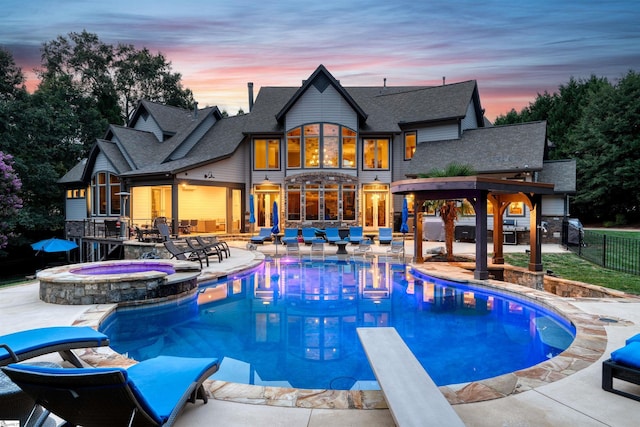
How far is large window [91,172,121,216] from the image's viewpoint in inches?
911

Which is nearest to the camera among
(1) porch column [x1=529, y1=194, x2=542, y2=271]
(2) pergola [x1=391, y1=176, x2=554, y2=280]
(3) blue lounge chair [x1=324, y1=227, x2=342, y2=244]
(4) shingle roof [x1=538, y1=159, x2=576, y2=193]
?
(2) pergola [x1=391, y1=176, x2=554, y2=280]

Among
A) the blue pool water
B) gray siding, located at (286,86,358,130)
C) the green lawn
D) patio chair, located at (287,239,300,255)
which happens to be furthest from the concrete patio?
gray siding, located at (286,86,358,130)

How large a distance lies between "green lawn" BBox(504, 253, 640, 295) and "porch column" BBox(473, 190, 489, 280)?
257 cm

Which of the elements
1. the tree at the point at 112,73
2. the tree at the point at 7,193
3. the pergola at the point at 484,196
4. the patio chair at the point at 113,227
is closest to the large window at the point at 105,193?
the patio chair at the point at 113,227

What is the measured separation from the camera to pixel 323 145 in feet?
72.2

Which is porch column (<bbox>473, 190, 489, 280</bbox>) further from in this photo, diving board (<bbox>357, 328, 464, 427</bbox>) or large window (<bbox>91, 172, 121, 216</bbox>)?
large window (<bbox>91, 172, 121, 216</bbox>)

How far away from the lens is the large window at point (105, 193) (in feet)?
75.9

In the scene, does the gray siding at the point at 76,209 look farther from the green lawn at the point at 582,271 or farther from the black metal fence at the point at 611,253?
the black metal fence at the point at 611,253

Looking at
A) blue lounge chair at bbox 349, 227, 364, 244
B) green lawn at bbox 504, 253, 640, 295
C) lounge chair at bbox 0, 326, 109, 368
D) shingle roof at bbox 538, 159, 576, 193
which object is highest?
shingle roof at bbox 538, 159, 576, 193

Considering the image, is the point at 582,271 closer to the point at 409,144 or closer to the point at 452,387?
the point at 452,387

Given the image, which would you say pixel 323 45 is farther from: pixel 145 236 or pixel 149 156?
pixel 145 236

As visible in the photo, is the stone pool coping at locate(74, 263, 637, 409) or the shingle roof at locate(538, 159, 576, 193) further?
the shingle roof at locate(538, 159, 576, 193)

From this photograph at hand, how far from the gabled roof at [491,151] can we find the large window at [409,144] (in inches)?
27.6

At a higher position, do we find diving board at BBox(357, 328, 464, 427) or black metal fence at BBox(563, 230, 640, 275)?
diving board at BBox(357, 328, 464, 427)
